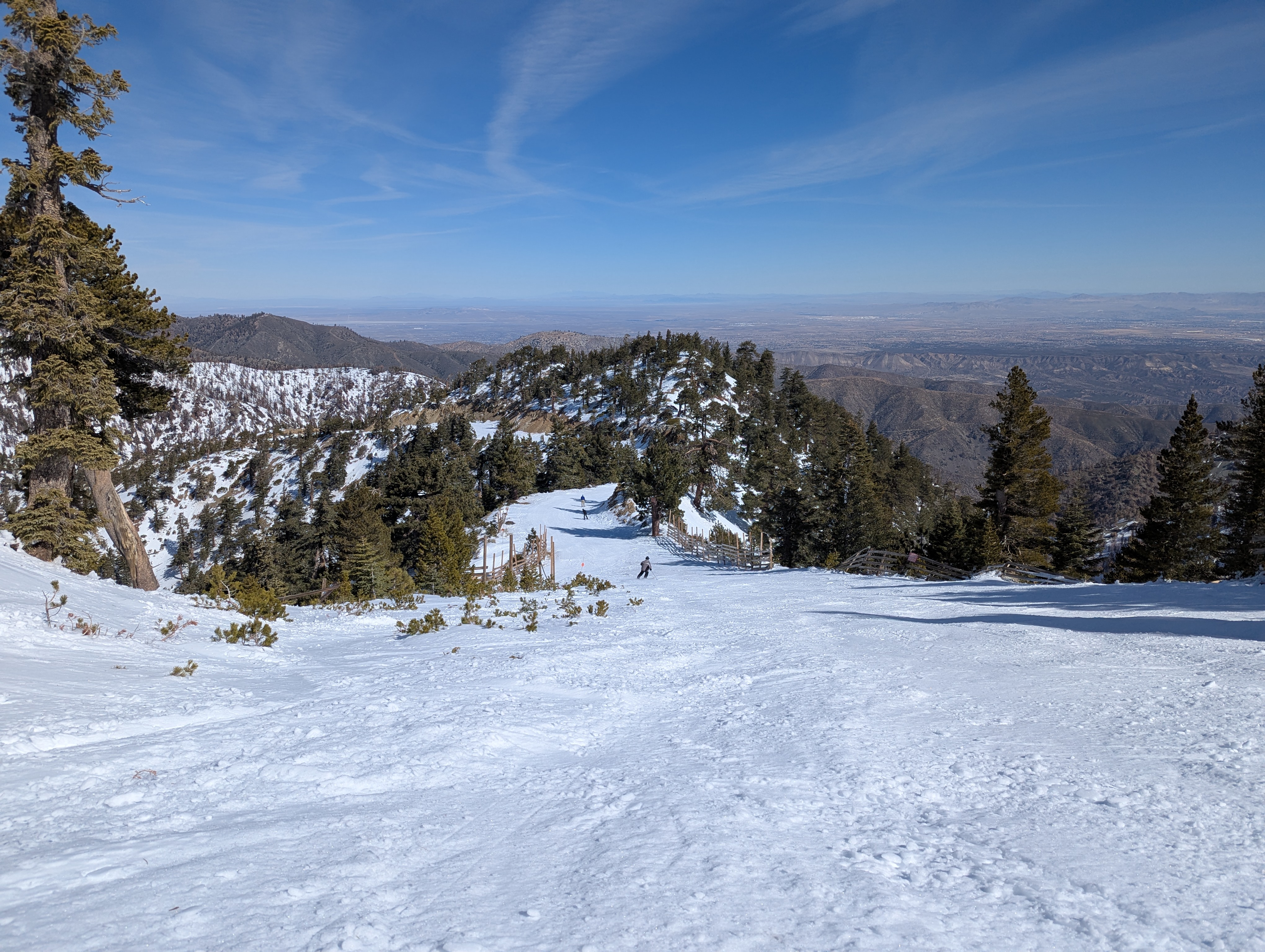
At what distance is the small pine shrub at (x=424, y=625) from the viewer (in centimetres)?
1097

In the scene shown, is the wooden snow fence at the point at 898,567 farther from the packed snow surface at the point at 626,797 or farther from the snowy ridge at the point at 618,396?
the snowy ridge at the point at 618,396

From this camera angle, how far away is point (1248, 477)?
33594 millimetres

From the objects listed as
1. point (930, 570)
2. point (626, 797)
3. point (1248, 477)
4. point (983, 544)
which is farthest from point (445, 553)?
point (1248, 477)

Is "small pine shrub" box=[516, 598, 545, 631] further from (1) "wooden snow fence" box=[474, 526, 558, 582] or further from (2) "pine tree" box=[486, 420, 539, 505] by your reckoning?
(2) "pine tree" box=[486, 420, 539, 505]

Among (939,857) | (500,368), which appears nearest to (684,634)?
(939,857)

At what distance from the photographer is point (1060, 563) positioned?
4106 cm

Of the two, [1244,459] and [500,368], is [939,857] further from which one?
[500,368]

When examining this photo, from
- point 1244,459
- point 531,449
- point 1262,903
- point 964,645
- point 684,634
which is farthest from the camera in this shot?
point 531,449

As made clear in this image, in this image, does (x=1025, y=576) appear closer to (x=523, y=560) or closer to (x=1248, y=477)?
(x=523, y=560)

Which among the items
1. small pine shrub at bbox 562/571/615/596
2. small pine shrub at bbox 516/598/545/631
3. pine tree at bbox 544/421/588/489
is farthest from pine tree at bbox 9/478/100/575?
pine tree at bbox 544/421/588/489

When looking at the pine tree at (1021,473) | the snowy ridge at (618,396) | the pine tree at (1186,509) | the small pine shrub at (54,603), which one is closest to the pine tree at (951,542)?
the pine tree at (1021,473)

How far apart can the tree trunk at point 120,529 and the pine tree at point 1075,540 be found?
4525 centimetres

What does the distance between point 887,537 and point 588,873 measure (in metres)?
41.3

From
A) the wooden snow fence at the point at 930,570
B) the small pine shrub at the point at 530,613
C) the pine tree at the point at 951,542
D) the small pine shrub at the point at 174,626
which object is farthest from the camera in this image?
the pine tree at the point at 951,542
